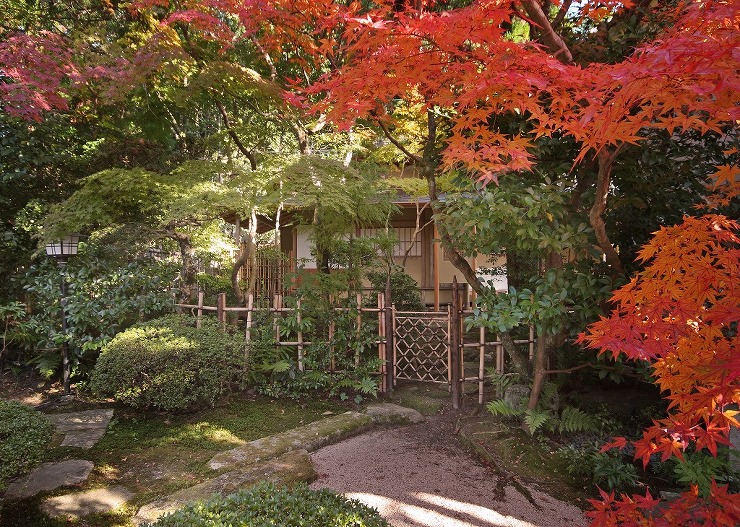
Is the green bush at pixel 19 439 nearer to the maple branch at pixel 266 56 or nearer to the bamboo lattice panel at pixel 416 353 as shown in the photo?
the bamboo lattice panel at pixel 416 353

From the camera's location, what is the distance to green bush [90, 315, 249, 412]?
558 cm

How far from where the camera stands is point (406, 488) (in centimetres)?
432

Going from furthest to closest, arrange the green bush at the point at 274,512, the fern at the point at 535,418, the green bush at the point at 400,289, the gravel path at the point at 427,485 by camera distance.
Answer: the green bush at the point at 400,289 → the fern at the point at 535,418 → the gravel path at the point at 427,485 → the green bush at the point at 274,512

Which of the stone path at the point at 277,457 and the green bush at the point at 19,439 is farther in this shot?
the stone path at the point at 277,457

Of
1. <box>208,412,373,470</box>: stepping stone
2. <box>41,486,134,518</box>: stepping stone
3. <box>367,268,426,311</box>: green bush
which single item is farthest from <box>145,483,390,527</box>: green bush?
<box>367,268,426,311</box>: green bush

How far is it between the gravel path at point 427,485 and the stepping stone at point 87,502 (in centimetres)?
164

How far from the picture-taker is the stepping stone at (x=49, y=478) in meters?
4.00

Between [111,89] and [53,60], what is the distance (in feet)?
3.72

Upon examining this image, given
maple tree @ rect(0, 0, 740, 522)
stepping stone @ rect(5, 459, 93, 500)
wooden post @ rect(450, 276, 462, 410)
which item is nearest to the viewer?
maple tree @ rect(0, 0, 740, 522)

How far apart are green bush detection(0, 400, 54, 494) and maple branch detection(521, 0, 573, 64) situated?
16.9 feet

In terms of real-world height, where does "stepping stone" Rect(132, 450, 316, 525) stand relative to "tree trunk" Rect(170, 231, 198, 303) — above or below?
below

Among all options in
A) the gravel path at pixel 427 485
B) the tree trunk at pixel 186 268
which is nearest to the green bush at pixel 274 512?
the gravel path at pixel 427 485

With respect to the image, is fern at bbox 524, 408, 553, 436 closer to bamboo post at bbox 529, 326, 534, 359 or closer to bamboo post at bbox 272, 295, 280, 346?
bamboo post at bbox 529, 326, 534, 359

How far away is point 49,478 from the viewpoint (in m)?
4.25
